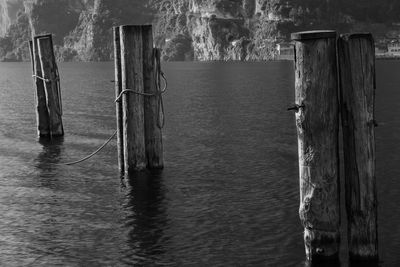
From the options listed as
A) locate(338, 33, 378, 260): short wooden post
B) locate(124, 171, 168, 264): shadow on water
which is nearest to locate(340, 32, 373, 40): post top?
locate(338, 33, 378, 260): short wooden post

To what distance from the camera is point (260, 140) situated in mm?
37219

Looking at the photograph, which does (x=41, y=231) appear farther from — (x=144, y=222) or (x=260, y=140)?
(x=260, y=140)

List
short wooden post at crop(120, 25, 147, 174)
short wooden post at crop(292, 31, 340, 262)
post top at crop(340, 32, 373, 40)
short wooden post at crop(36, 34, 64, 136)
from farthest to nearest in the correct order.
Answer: short wooden post at crop(36, 34, 64, 136), short wooden post at crop(120, 25, 147, 174), short wooden post at crop(292, 31, 340, 262), post top at crop(340, 32, 373, 40)

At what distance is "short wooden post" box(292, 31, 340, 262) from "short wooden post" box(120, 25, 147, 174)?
976cm

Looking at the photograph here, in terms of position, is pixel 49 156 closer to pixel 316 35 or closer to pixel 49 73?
pixel 49 73

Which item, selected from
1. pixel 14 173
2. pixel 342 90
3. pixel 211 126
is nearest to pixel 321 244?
pixel 342 90

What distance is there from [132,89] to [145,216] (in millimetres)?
4950

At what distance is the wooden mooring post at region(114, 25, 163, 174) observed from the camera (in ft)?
74.9

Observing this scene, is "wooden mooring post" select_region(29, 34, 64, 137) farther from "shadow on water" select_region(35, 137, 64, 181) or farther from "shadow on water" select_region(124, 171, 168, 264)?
"shadow on water" select_region(124, 171, 168, 264)

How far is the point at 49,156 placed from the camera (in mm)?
31375

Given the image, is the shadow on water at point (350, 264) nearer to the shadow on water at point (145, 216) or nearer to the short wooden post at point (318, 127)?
the short wooden post at point (318, 127)

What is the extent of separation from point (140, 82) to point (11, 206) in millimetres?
6283

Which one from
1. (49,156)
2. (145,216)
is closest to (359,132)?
(145,216)

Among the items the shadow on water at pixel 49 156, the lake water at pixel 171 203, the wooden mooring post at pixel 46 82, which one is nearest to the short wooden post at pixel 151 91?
the lake water at pixel 171 203
